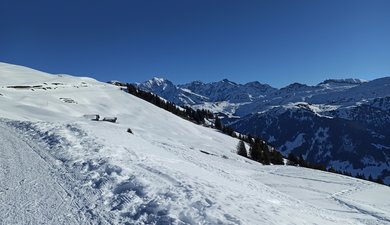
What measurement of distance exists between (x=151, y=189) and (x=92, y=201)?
8.03ft

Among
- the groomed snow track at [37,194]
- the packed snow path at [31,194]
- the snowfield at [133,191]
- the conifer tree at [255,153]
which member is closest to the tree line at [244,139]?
the conifer tree at [255,153]

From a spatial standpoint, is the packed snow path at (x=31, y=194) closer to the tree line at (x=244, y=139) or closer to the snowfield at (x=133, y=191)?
the snowfield at (x=133, y=191)

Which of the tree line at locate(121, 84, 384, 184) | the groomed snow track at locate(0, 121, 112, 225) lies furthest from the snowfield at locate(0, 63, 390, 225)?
the tree line at locate(121, 84, 384, 184)

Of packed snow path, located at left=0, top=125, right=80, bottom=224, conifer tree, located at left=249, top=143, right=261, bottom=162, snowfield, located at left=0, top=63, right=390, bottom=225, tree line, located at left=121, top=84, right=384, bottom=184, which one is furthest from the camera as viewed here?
tree line, located at left=121, top=84, right=384, bottom=184

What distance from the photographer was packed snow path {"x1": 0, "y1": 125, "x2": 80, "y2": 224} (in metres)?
12.2

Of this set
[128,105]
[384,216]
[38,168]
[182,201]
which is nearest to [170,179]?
[182,201]

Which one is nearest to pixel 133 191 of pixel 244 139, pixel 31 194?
pixel 31 194

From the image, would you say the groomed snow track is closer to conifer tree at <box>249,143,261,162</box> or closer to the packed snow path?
the packed snow path

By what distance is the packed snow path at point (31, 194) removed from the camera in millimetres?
12242

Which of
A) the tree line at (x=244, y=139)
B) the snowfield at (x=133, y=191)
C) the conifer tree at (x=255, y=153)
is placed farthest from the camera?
the tree line at (x=244, y=139)

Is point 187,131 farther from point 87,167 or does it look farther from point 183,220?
point 183,220

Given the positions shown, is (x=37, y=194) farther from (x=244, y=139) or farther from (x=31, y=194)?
(x=244, y=139)

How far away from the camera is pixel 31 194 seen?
14.7 metres

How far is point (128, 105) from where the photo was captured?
103562mm
